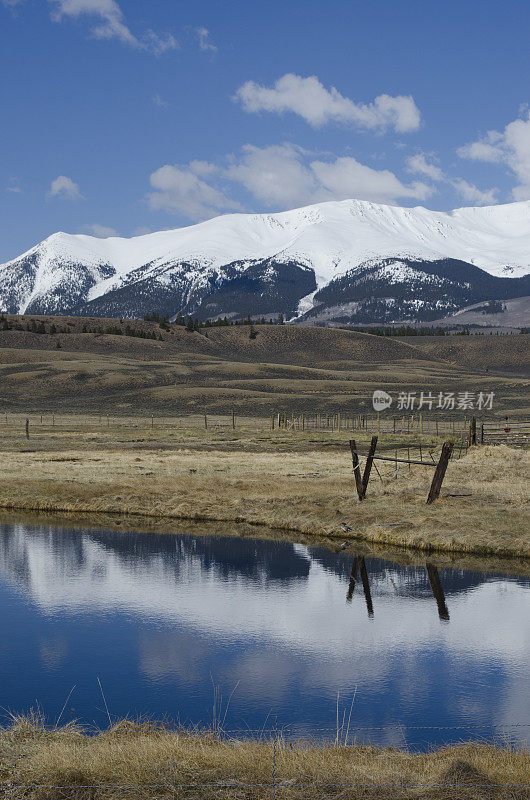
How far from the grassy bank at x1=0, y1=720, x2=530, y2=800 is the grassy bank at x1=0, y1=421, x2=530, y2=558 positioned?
15579mm

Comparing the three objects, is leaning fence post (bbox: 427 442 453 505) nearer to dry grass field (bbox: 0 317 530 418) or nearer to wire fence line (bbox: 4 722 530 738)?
wire fence line (bbox: 4 722 530 738)

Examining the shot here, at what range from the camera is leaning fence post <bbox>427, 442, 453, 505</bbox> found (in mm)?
27578

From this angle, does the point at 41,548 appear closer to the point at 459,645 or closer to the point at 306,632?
the point at 306,632

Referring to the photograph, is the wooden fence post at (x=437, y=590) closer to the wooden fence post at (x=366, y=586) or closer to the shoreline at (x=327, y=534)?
the shoreline at (x=327, y=534)

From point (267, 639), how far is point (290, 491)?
1558cm

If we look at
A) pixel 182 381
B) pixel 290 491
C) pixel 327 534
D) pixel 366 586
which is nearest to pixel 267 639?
pixel 366 586

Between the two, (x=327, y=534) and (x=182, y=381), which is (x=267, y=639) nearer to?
(x=327, y=534)

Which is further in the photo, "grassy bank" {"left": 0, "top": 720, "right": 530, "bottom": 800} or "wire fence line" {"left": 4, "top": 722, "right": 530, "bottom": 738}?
"wire fence line" {"left": 4, "top": 722, "right": 530, "bottom": 738}

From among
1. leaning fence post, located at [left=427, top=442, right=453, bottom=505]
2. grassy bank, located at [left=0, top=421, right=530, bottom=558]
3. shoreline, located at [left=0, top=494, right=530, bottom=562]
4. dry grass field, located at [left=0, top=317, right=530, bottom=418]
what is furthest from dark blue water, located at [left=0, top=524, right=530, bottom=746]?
dry grass field, located at [left=0, top=317, right=530, bottom=418]

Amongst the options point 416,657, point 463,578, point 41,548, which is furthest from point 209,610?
point 41,548

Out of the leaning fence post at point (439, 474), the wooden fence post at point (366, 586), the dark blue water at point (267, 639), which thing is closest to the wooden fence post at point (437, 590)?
the dark blue water at point (267, 639)

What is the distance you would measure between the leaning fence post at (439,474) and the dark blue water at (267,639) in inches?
178

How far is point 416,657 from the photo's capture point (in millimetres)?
16938

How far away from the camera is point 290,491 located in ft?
110
